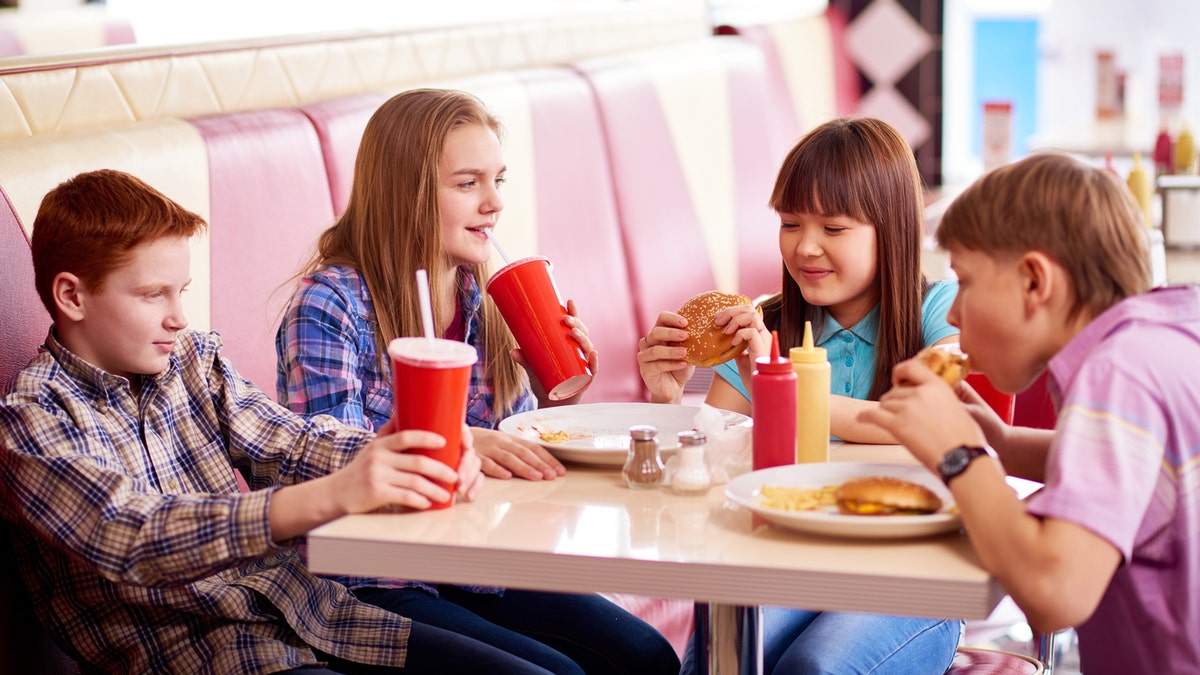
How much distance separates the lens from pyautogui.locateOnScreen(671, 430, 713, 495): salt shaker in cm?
138

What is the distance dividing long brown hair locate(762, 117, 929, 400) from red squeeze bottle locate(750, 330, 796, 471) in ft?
1.80

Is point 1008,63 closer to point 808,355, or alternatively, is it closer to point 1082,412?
point 808,355

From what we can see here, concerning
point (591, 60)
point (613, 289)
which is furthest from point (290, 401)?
point (591, 60)

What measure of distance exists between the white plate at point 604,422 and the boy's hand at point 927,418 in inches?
13.9

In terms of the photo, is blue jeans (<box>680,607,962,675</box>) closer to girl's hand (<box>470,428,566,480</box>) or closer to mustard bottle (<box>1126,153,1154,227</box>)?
girl's hand (<box>470,428,566,480</box>)

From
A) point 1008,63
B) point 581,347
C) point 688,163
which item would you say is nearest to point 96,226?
point 581,347

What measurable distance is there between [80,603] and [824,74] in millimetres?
A: 4171

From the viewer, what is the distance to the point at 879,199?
6.25ft

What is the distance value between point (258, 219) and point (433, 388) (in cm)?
101

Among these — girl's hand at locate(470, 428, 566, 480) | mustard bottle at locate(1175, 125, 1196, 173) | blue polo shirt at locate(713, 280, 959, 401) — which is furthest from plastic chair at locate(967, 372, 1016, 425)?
mustard bottle at locate(1175, 125, 1196, 173)

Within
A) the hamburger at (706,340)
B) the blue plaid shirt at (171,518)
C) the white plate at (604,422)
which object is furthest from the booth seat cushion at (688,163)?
the blue plaid shirt at (171,518)

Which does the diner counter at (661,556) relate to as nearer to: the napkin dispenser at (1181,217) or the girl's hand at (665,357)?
the girl's hand at (665,357)

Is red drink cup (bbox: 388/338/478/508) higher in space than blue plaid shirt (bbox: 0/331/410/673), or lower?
higher

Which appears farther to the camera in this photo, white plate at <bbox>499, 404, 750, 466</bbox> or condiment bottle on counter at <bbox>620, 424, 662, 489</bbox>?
white plate at <bbox>499, 404, 750, 466</bbox>
